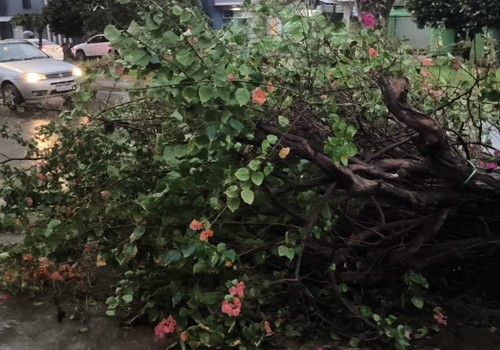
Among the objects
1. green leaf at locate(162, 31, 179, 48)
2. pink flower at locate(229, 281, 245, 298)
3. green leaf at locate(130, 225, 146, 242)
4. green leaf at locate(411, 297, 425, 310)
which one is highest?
green leaf at locate(162, 31, 179, 48)

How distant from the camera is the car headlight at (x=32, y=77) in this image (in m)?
13.4

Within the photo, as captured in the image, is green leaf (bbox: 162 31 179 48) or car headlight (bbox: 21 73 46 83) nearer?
green leaf (bbox: 162 31 179 48)

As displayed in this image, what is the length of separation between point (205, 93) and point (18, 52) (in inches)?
538

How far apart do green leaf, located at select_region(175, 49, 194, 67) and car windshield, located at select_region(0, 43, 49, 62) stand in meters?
13.0

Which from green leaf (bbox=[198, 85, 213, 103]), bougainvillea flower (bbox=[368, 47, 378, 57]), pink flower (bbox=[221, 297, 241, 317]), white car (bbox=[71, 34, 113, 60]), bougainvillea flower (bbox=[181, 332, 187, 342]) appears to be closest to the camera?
green leaf (bbox=[198, 85, 213, 103])

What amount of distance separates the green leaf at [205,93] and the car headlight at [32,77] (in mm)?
11816

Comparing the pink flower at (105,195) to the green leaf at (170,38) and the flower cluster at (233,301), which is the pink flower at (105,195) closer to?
the flower cluster at (233,301)

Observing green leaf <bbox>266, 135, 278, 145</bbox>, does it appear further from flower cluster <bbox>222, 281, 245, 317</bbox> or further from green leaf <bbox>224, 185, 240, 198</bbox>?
flower cluster <bbox>222, 281, 245, 317</bbox>

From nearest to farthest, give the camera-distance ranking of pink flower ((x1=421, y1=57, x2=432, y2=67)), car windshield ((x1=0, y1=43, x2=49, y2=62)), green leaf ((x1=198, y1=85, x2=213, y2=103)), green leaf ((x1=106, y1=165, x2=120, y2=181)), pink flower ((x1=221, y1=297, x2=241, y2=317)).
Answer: green leaf ((x1=198, y1=85, x2=213, y2=103)) < pink flower ((x1=221, y1=297, x2=241, y2=317)) < green leaf ((x1=106, y1=165, x2=120, y2=181)) < pink flower ((x1=421, y1=57, x2=432, y2=67)) < car windshield ((x1=0, y1=43, x2=49, y2=62))

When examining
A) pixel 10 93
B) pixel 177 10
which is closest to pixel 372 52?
pixel 177 10

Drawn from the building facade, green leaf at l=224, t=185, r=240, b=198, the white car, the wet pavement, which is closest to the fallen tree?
green leaf at l=224, t=185, r=240, b=198

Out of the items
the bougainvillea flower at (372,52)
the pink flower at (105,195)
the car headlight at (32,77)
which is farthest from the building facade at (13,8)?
the bougainvillea flower at (372,52)

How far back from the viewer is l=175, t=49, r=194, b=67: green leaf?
2.80 m

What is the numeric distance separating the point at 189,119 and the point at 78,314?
4.88 feet
